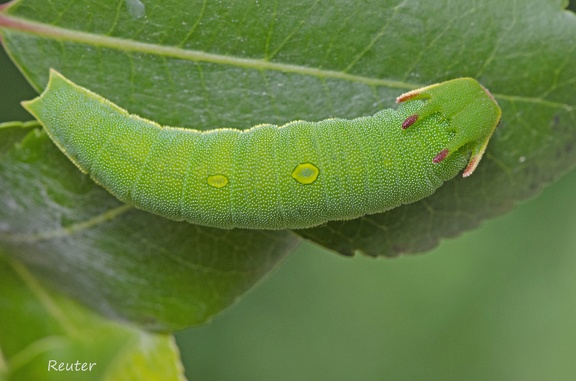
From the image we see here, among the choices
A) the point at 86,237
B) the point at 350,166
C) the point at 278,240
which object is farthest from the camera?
the point at 86,237

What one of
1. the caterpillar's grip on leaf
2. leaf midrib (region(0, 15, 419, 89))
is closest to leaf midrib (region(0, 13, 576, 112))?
leaf midrib (region(0, 15, 419, 89))

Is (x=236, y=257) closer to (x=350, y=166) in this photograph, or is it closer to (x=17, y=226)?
(x=350, y=166)

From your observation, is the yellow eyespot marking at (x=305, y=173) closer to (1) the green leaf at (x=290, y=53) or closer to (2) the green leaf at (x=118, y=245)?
(1) the green leaf at (x=290, y=53)

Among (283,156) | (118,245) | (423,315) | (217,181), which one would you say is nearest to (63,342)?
(118,245)

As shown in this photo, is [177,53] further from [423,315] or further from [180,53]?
[423,315]

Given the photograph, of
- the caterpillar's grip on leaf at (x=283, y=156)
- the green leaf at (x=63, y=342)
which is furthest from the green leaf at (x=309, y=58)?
the green leaf at (x=63, y=342)

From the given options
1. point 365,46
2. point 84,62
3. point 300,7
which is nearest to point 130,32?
point 84,62

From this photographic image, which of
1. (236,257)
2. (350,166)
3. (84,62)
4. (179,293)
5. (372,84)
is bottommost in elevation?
(179,293)
